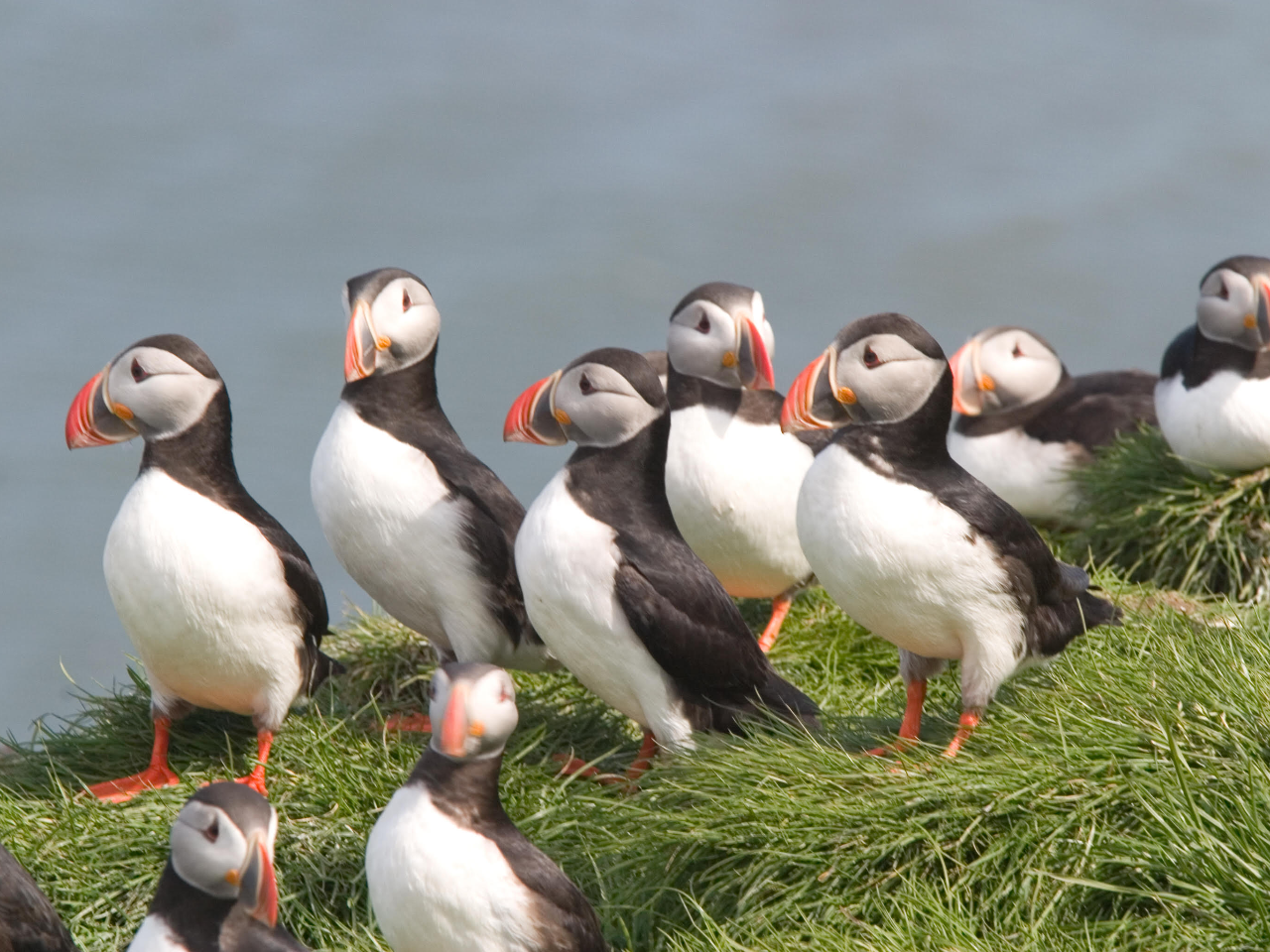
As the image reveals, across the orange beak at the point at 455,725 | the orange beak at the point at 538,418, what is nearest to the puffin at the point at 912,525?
the orange beak at the point at 538,418

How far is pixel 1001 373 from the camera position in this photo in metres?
8.26

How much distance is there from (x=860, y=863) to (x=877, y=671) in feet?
6.91

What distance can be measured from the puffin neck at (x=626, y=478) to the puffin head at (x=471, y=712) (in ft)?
3.08

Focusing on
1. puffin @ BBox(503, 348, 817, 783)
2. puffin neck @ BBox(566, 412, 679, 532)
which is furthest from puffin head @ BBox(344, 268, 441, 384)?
puffin neck @ BBox(566, 412, 679, 532)

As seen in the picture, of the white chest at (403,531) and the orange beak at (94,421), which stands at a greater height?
the orange beak at (94,421)

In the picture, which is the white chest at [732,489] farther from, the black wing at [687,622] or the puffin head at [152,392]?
the puffin head at [152,392]

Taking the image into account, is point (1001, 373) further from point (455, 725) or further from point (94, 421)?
point (455, 725)

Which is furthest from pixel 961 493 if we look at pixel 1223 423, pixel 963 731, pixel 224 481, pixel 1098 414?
pixel 1098 414

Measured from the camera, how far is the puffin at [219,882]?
135 inches

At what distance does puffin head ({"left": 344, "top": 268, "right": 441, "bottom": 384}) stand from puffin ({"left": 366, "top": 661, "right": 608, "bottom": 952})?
1.54 meters

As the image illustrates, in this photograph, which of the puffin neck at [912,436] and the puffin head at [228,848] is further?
the puffin neck at [912,436]

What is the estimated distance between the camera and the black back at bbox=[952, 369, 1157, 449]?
7.92 metres

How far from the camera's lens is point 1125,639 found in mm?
4820

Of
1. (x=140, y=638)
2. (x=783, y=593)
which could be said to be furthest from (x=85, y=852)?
(x=783, y=593)
